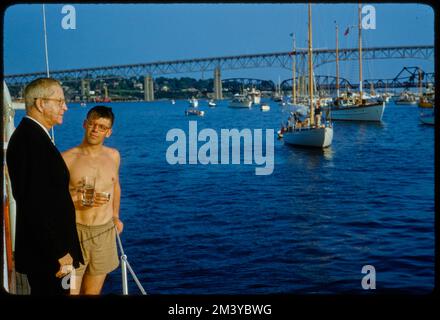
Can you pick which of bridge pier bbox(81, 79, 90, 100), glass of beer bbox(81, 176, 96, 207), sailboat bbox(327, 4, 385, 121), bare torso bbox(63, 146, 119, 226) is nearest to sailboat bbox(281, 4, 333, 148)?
sailboat bbox(327, 4, 385, 121)

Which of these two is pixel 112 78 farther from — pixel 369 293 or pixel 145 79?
pixel 369 293

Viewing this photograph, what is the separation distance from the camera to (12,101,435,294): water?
7.02 meters

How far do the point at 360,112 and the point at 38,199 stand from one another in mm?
32756

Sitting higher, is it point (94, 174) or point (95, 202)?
point (94, 174)

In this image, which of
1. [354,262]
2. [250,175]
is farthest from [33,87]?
[250,175]

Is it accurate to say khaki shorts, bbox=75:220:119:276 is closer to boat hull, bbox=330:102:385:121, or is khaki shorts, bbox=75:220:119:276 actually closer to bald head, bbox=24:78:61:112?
bald head, bbox=24:78:61:112

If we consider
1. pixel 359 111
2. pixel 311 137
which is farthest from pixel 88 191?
pixel 359 111

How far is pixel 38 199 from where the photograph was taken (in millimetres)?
3119

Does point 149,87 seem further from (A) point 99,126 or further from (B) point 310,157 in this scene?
(B) point 310,157

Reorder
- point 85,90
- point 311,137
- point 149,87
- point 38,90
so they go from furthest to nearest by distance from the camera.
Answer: point 311,137, point 149,87, point 85,90, point 38,90

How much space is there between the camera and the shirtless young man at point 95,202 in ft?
11.5

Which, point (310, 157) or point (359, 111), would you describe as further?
point (359, 111)
